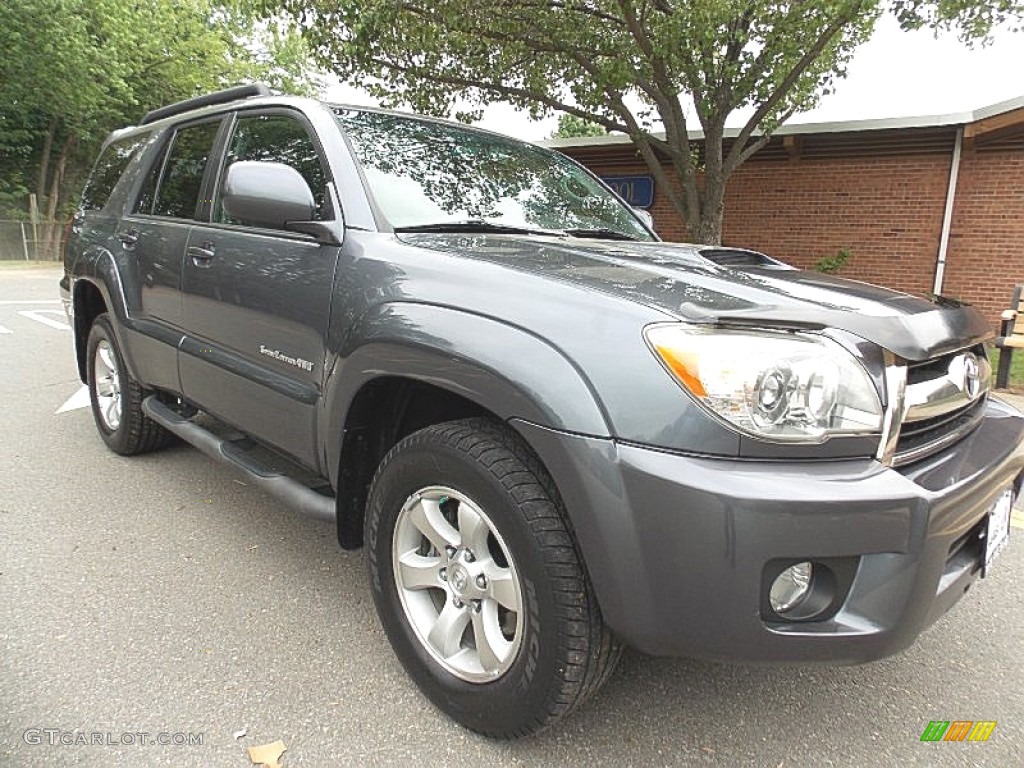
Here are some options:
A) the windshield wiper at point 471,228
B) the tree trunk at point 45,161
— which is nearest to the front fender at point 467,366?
the windshield wiper at point 471,228

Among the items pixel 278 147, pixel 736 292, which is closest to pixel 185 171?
pixel 278 147

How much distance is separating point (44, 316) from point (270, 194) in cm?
917

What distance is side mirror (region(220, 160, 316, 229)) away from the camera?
2178 mm

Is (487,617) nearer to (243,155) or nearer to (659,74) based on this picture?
(243,155)

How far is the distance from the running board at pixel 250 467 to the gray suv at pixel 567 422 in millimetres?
17

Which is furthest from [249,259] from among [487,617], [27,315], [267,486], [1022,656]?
[27,315]

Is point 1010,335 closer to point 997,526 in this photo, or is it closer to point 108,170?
point 997,526

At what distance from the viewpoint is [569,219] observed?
2.84 m

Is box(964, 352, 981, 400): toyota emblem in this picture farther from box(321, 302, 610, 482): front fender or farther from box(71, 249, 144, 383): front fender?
box(71, 249, 144, 383): front fender

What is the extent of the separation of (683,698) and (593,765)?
413mm

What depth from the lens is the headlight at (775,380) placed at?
1431 mm

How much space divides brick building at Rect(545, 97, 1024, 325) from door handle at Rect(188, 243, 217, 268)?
30.9 feet

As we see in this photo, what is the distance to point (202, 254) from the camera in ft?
9.34

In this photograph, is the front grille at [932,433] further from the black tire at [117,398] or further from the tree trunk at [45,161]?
the tree trunk at [45,161]
